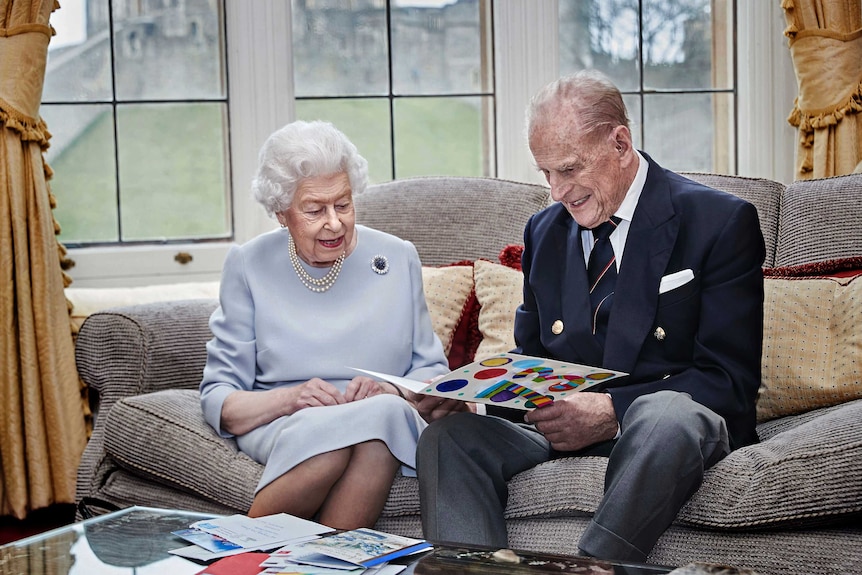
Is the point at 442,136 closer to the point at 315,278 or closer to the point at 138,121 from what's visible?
the point at 138,121

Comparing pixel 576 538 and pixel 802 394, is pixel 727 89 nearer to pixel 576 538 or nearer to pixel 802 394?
pixel 802 394

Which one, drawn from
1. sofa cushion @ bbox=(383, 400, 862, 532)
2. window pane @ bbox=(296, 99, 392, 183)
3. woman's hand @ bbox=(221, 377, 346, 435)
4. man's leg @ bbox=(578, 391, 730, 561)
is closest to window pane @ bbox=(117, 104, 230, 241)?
window pane @ bbox=(296, 99, 392, 183)

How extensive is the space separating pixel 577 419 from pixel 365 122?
6.29ft

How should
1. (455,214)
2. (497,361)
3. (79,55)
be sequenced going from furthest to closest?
(79,55), (455,214), (497,361)

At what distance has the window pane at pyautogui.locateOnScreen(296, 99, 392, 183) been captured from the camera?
340 centimetres

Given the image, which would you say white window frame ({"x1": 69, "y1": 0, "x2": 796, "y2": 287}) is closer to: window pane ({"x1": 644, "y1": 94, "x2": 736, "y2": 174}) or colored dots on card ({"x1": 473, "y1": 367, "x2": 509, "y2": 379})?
window pane ({"x1": 644, "y1": 94, "x2": 736, "y2": 174})

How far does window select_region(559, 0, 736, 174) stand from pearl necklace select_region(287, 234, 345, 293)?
1.55m

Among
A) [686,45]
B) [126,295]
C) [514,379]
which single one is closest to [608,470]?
[514,379]

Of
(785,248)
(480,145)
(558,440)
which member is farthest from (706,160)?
(558,440)

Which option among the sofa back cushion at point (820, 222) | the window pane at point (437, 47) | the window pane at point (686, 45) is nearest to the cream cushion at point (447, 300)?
the sofa back cushion at point (820, 222)

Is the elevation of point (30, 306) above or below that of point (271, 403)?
above

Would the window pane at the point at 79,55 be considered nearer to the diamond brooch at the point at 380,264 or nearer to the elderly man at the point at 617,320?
the diamond brooch at the point at 380,264

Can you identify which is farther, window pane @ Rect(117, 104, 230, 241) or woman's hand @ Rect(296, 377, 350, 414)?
window pane @ Rect(117, 104, 230, 241)

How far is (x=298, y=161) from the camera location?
6.95 feet
